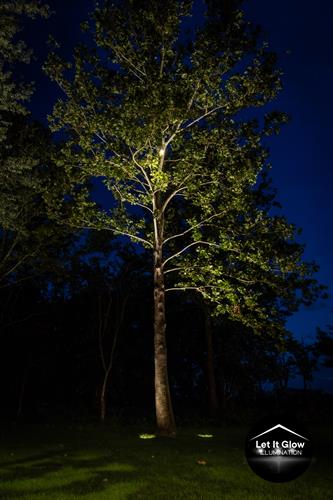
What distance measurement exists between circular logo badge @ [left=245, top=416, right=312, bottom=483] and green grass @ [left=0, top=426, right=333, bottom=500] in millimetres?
234

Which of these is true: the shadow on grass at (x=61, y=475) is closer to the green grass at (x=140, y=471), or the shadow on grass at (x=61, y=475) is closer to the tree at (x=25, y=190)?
the green grass at (x=140, y=471)

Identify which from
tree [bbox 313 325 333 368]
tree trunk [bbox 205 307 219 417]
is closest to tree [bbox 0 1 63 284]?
tree trunk [bbox 205 307 219 417]

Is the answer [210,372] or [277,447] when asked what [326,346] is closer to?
[210,372]

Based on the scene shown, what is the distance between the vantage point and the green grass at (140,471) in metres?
9.62

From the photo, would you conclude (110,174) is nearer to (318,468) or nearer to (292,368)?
(318,468)

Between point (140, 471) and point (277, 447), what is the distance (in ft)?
11.4

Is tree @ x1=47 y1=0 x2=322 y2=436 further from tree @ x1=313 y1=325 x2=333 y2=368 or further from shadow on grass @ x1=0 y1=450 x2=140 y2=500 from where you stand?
tree @ x1=313 y1=325 x2=333 y2=368

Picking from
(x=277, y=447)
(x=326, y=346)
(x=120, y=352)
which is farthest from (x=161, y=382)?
(x=326, y=346)

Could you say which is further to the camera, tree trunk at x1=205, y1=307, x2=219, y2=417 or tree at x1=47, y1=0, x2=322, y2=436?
tree trunk at x1=205, y1=307, x2=219, y2=417

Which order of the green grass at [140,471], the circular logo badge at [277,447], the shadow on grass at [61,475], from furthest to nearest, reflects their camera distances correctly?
the circular logo badge at [277,447] < the shadow on grass at [61,475] < the green grass at [140,471]

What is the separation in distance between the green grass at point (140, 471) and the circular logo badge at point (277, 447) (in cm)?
23

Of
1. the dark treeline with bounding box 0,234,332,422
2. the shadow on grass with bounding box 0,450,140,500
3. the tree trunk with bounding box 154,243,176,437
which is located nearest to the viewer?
the shadow on grass with bounding box 0,450,140,500

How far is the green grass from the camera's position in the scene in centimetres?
962

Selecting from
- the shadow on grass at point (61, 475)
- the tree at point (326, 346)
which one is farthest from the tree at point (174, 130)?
the tree at point (326, 346)
